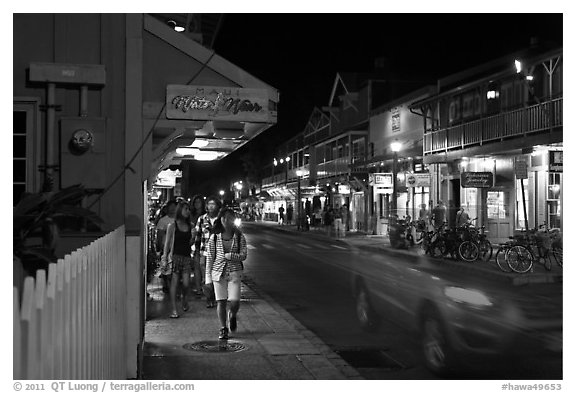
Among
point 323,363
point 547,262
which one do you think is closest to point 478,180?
point 547,262

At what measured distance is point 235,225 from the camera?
8852 mm

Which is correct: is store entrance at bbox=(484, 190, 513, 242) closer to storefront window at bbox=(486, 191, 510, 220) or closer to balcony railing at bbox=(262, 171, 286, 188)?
storefront window at bbox=(486, 191, 510, 220)

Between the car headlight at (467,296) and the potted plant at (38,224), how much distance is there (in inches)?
319

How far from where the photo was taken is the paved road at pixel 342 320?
281 inches

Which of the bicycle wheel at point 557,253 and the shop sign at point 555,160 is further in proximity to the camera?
the shop sign at point 555,160

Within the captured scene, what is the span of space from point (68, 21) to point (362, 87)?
39.5 meters

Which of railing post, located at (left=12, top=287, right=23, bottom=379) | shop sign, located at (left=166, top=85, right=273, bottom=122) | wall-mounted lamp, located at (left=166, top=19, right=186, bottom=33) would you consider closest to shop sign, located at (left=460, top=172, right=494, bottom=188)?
wall-mounted lamp, located at (left=166, top=19, right=186, bottom=33)

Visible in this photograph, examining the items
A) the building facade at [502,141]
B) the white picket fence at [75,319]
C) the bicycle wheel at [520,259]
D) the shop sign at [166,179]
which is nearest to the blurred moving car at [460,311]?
the bicycle wheel at [520,259]

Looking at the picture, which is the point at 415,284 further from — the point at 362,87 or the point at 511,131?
the point at 362,87

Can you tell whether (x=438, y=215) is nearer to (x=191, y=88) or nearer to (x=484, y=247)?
(x=484, y=247)

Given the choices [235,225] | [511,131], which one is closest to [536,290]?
[235,225]

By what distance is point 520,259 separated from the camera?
1633 cm

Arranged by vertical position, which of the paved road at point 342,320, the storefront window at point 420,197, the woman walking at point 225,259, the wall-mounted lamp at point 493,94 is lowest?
the paved road at point 342,320

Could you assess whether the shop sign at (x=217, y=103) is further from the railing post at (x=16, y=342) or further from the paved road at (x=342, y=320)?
the railing post at (x=16, y=342)
